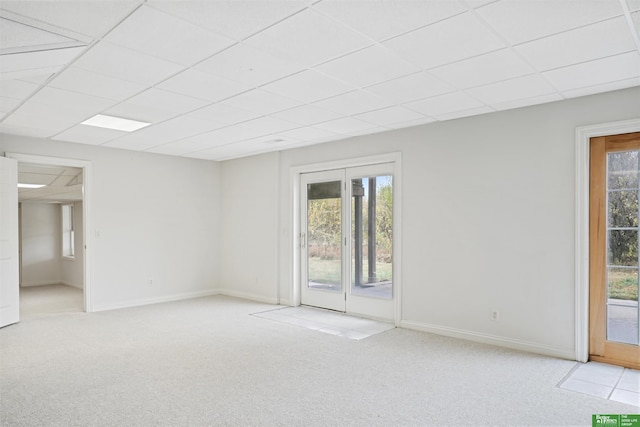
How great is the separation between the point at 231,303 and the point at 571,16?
584cm

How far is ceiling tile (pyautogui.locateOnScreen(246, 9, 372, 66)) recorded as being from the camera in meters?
2.42

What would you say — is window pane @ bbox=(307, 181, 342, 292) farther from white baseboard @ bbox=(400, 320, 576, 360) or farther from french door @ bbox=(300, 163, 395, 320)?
white baseboard @ bbox=(400, 320, 576, 360)

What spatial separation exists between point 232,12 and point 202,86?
1348 mm

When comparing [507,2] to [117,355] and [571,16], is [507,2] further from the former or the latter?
[117,355]

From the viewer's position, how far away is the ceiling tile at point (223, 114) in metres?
4.20

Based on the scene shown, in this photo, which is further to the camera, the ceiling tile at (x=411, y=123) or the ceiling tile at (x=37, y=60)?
the ceiling tile at (x=411, y=123)

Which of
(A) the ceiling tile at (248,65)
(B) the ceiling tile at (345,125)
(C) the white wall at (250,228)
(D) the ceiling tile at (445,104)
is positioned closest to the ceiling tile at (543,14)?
(D) the ceiling tile at (445,104)

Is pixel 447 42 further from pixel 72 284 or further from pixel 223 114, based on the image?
pixel 72 284

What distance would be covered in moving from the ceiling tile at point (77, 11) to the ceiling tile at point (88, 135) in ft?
9.24

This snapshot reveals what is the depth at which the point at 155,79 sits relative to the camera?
335 centimetres

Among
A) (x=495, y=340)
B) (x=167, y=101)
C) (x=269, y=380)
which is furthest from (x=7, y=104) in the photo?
(x=495, y=340)

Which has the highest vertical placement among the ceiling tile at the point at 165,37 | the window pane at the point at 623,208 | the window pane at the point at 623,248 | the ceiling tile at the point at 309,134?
the ceiling tile at the point at 165,37

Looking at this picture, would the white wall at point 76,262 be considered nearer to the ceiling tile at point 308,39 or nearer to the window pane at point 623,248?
the ceiling tile at point 308,39

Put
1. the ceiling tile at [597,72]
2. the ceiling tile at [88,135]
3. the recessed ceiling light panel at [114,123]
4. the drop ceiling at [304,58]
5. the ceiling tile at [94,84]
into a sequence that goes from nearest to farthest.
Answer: the drop ceiling at [304,58] < the ceiling tile at [597,72] < the ceiling tile at [94,84] < the recessed ceiling light panel at [114,123] < the ceiling tile at [88,135]
